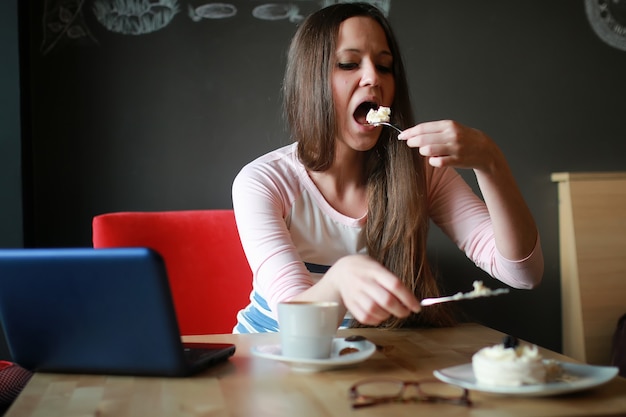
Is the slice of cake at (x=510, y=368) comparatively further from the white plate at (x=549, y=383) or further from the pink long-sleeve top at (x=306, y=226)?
Answer: the pink long-sleeve top at (x=306, y=226)

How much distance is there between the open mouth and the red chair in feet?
1.85

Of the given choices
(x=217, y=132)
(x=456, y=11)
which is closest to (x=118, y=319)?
(x=217, y=132)

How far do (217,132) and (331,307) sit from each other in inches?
60.1

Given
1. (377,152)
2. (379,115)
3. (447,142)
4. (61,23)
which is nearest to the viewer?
(447,142)

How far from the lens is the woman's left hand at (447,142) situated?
120cm

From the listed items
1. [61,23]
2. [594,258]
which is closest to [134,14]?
[61,23]

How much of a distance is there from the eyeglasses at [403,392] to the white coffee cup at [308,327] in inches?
3.7

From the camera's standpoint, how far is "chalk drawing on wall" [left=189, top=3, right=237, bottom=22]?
2.38 meters

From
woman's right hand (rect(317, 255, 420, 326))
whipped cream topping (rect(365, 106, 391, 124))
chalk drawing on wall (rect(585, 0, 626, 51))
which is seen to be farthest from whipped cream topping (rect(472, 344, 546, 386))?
chalk drawing on wall (rect(585, 0, 626, 51))

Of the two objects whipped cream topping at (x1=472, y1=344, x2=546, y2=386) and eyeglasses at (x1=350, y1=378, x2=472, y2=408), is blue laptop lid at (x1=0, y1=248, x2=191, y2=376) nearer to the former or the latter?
eyeglasses at (x1=350, y1=378, x2=472, y2=408)

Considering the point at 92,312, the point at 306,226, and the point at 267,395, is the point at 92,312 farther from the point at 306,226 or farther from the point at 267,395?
the point at 306,226

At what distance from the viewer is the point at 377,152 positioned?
1.69 metres

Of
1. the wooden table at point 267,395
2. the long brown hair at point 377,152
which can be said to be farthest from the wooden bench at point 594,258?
the wooden table at point 267,395

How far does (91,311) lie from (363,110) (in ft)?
2.98
